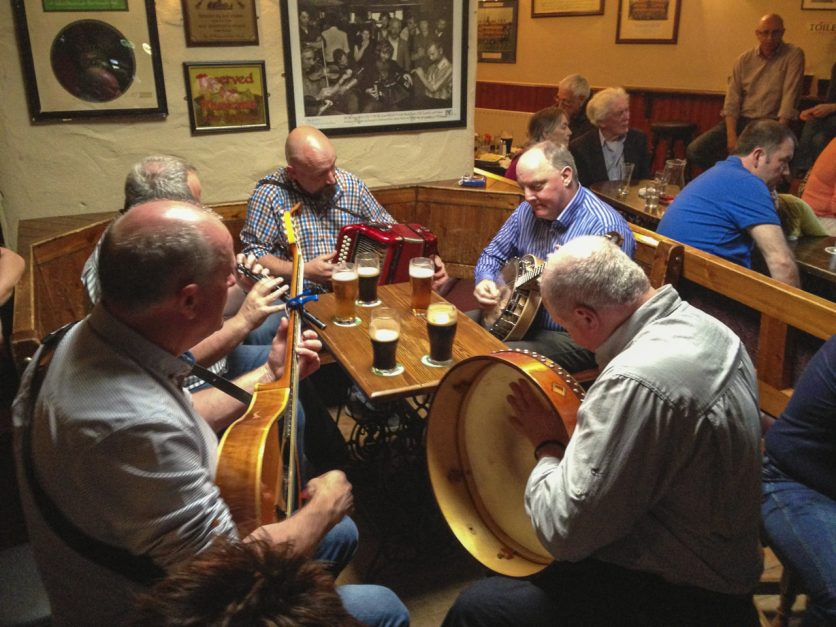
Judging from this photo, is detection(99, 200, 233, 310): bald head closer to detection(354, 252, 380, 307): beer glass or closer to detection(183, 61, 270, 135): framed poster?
detection(354, 252, 380, 307): beer glass

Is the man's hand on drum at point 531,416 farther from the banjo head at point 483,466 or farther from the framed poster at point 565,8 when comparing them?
the framed poster at point 565,8

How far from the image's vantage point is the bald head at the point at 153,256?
1.26 m

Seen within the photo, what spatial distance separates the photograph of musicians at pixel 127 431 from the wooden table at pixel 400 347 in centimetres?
79

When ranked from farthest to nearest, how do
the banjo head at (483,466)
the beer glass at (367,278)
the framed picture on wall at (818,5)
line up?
the framed picture on wall at (818,5), the beer glass at (367,278), the banjo head at (483,466)

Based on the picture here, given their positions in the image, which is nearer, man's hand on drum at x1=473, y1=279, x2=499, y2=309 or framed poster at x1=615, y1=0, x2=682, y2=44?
man's hand on drum at x1=473, y1=279, x2=499, y2=309

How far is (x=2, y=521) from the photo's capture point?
8.01 feet

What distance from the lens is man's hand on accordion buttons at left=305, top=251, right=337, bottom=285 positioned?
3.16m

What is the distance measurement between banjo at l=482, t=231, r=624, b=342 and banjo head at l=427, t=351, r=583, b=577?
96 centimetres

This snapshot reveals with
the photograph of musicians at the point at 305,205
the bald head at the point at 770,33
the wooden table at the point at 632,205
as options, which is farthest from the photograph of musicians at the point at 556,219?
the bald head at the point at 770,33

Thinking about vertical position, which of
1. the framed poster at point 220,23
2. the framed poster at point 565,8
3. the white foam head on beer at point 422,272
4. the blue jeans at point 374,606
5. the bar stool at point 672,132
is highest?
the framed poster at point 565,8

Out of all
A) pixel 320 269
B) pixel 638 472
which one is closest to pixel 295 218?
pixel 320 269

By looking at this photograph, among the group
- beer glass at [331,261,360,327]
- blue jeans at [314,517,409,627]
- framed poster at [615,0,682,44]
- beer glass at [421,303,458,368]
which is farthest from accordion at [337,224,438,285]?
framed poster at [615,0,682,44]

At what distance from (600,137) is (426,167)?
148 centimetres

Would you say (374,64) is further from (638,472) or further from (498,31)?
(498,31)
